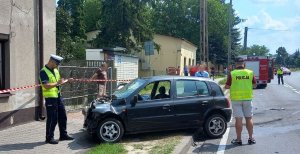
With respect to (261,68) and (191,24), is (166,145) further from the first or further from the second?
(191,24)

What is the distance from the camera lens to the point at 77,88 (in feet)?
50.1

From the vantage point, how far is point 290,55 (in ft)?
561

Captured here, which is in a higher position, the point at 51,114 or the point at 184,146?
the point at 51,114

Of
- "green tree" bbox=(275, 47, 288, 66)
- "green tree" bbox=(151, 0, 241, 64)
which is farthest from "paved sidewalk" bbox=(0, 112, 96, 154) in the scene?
"green tree" bbox=(275, 47, 288, 66)

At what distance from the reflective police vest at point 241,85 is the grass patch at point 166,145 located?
5.15ft

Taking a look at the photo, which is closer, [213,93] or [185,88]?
[185,88]

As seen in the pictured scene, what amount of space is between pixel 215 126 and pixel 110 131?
8.35 feet

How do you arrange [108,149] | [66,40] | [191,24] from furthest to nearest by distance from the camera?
[191,24] → [66,40] → [108,149]

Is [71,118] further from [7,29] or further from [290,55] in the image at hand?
[290,55]


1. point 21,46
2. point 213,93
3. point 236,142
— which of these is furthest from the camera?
point 21,46

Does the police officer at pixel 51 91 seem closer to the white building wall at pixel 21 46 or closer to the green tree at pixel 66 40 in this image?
the white building wall at pixel 21 46

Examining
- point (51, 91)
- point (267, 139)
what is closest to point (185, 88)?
point (267, 139)

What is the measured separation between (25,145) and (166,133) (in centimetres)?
331

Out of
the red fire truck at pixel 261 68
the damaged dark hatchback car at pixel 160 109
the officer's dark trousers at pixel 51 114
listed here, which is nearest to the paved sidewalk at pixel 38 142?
the officer's dark trousers at pixel 51 114
